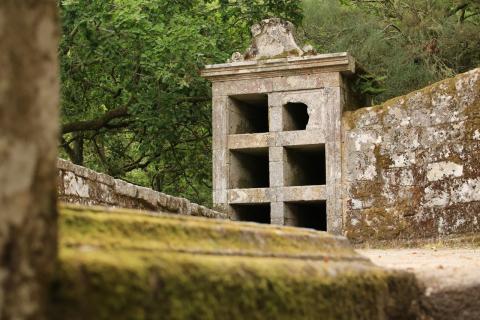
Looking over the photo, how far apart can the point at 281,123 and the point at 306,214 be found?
1497 millimetres

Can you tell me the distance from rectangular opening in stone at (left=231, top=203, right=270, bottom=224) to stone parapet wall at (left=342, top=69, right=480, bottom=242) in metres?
1.44

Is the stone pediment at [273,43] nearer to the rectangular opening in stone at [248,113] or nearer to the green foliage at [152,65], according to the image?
the rectangular opening in stone at [248,113]

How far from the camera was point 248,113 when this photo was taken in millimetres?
14164

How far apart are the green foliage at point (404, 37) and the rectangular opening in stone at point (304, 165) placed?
1401mm

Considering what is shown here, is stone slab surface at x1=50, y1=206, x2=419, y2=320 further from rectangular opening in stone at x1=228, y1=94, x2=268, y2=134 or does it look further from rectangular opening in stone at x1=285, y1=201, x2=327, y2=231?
rectangular opening in stone at x1=228, y1=94, x2=268, y2=134

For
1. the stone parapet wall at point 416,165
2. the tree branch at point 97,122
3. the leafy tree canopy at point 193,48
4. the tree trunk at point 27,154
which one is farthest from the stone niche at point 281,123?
the tree trunk at point 27,154

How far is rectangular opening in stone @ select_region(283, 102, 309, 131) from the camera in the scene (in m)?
13.2

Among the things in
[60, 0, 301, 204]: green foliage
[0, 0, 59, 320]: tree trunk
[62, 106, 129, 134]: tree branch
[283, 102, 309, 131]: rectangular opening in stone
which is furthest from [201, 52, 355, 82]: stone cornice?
[0, 0, 59, 320]: tree trunk

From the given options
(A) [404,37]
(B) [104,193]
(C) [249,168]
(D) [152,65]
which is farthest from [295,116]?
(B) [104,193]

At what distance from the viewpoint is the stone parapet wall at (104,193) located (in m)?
7.39

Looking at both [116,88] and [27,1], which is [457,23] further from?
[27,1]

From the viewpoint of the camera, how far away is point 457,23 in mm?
15648

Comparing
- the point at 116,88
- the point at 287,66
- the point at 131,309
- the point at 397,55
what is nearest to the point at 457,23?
the point at 397,55

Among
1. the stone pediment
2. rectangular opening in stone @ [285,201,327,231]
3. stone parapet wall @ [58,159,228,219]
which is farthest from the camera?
the stone pediment
